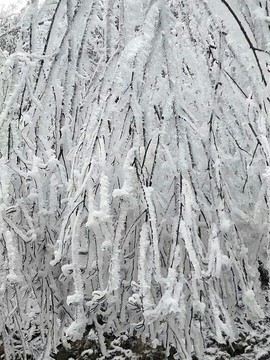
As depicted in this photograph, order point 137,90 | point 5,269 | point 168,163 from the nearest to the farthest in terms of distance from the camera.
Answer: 1. point 137,90
2. point 168,163
3. point 5,269

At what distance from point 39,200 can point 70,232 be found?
83cm

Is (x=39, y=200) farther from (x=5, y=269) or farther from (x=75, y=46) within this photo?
(x=75, y=46)

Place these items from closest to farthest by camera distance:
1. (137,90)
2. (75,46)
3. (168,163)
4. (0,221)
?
(137,90)
(168,163)
(75,46)
(0,221)

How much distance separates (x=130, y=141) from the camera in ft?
5.76

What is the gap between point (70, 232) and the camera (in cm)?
182

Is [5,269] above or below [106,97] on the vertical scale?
below

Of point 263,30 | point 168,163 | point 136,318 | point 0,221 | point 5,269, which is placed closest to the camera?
point 263,30

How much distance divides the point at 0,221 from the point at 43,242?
25.6 inches

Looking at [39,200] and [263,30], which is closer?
[263,30]

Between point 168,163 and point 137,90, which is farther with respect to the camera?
point 168,163

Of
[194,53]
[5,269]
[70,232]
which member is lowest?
[5,269]

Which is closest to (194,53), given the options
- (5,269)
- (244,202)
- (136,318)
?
(244,202)

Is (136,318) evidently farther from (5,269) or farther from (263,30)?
(263,30)

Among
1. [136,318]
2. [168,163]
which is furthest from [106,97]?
[136,318]
